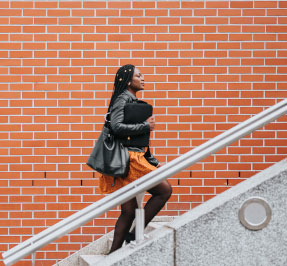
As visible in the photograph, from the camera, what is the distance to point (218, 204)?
2.84 metres

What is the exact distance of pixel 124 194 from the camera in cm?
276

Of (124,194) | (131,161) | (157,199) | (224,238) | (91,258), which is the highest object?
(131,161)

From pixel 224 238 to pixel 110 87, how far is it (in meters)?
2.29

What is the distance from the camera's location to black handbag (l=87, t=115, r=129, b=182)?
324 centimetres

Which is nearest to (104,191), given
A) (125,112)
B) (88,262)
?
(125,112)

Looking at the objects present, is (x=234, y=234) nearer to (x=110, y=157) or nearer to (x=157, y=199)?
(x=157, y=199)

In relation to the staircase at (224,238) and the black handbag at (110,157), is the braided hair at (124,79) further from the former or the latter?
the staircase at (224,238)

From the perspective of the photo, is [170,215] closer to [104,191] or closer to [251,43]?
[104,191]

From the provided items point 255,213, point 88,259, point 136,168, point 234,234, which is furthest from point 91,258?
point 255,213

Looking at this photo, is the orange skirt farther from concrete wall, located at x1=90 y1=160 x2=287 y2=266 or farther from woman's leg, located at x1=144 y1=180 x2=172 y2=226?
concrete wall, located at x1=90 y1=160 x2=287 y2=266

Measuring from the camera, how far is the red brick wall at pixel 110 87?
181 inches

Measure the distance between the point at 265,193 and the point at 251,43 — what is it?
2205 millimetres

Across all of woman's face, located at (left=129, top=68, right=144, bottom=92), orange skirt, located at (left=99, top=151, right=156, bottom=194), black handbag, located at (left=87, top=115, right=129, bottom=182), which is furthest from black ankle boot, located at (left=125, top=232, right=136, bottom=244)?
woman's face, located at (left=129, top=68, right=144, bottom=92)

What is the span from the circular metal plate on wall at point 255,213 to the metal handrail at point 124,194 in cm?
41
